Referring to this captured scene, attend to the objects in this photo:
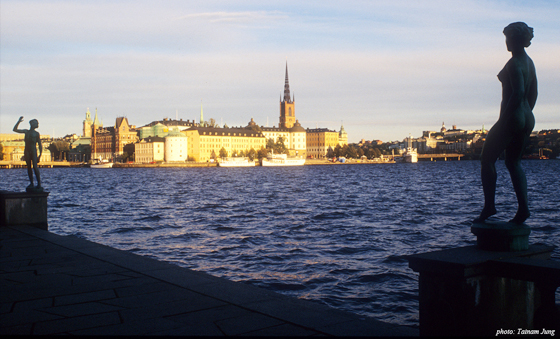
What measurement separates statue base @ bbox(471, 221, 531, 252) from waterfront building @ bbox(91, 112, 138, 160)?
157 metres

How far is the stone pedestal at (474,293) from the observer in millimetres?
3498

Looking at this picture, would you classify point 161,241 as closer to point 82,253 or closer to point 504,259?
point 82,253

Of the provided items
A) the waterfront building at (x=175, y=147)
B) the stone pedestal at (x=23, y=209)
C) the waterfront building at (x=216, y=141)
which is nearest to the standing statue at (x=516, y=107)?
the stone pedestal at (x=23, y=209)

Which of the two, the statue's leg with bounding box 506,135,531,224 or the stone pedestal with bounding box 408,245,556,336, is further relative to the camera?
the statue's leg with bounding box 506,135,531,224

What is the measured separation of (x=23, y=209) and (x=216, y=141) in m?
137

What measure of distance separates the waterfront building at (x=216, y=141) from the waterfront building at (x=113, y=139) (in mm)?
20804

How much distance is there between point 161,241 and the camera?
46.0 feet

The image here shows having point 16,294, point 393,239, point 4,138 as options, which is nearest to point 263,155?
point 4,138

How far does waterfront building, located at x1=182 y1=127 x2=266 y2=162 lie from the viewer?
14388cm

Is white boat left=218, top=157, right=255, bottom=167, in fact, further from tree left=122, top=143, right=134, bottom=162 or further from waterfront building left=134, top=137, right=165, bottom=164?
tree left=122, top=143, right=134, bottom=162

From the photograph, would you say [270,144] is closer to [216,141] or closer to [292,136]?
[216,141]

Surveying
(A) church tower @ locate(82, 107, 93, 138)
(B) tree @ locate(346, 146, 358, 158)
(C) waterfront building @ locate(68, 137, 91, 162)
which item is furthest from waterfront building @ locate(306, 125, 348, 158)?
(A) church tower @ locate(82, 107, 93, 138)

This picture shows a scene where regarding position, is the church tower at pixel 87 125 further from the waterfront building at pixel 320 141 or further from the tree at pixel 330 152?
the tree at pixel 330 152

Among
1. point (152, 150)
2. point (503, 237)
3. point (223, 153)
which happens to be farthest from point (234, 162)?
point (503, 237)
